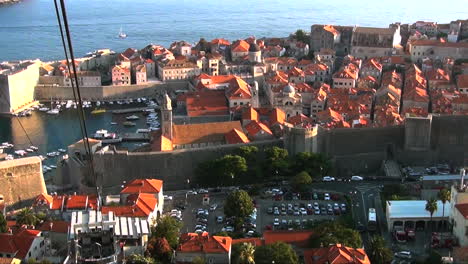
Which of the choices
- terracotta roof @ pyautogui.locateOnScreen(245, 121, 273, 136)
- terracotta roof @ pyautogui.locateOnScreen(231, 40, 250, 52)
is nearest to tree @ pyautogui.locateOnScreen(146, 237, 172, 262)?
terracotta roof @ pyautogui.locateOnScreen(245, 121, 273, 136)

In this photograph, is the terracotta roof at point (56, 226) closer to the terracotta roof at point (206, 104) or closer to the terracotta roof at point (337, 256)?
the terracotta roof at point (337, 256)

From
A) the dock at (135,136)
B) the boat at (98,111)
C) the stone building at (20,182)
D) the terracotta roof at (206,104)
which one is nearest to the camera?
the stone building at (20,182)

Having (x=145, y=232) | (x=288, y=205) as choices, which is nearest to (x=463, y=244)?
(x=288, y=205)

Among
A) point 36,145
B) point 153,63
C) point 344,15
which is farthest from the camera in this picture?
point 344,15

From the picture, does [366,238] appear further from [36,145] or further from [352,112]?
[36,145]

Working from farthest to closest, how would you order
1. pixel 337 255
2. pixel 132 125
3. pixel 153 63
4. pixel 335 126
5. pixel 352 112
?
pixel 153 63
pixel 132 125
pixel 352 112
pixel 335 126
pixel 337 255

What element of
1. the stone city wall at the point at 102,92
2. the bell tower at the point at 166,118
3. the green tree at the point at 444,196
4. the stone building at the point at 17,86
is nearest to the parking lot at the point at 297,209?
the green tree at the point at 444,196

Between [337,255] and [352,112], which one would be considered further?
[352,112]
